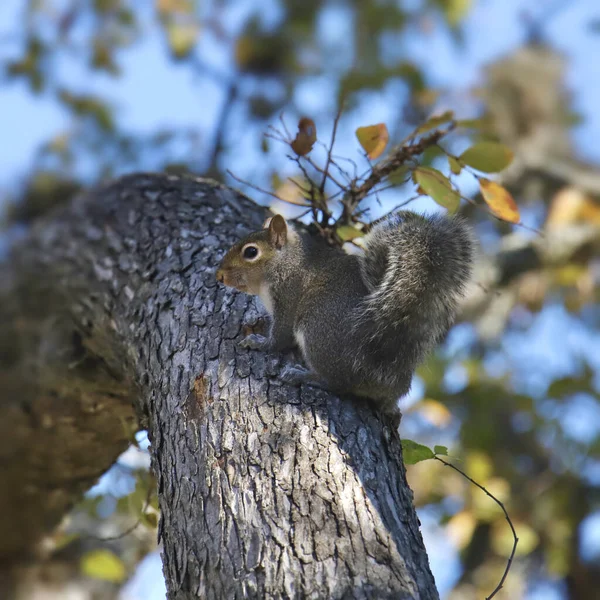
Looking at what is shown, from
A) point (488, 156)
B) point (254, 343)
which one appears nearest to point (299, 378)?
point (254, 343)

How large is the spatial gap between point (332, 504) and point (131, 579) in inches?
113

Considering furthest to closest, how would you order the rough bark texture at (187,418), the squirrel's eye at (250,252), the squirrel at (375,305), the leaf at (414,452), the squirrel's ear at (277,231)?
the squirrel's ear at (277,231), the squirrel's eye at (250,252), the squirrel at (375,305), the leaf at (414,452), the rough bark texture at (187,418)

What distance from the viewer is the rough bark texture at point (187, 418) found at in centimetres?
172

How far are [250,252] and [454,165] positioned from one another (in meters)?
0.87

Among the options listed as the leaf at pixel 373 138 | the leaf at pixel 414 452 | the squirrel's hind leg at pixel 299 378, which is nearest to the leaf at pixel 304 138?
the leaf at pixel 373 138

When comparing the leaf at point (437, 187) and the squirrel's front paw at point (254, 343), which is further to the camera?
the leaf at point (437, 187)

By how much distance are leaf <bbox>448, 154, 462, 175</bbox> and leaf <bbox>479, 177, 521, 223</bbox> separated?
11 centimetres

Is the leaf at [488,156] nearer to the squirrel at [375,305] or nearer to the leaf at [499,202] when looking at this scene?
the leaf at [499,202]

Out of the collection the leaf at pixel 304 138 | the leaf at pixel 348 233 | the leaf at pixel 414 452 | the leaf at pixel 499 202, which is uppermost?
the leaf at pixel 304 138

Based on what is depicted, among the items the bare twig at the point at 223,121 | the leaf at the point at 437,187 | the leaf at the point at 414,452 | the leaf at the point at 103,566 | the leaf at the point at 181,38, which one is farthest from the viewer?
the leaf at the point at 181,38

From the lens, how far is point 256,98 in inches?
236

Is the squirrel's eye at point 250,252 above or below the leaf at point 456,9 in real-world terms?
below

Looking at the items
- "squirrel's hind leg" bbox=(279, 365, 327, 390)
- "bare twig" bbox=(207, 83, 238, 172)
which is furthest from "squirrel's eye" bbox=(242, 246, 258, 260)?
"bare twig" bbox=(207, 83, 238, 172)

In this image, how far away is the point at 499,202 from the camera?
2.68 m
